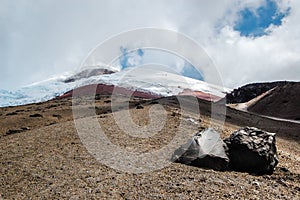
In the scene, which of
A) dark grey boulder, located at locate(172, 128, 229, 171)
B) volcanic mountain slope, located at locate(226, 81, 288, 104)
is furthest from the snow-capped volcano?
dark grey boulder, located at locate(172, 128, 229, 171)

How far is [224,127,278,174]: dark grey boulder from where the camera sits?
362 inches

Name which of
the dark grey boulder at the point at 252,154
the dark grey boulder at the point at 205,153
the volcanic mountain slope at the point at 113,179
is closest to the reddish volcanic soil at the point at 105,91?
the volcanic mountain slope at the point at 113,179

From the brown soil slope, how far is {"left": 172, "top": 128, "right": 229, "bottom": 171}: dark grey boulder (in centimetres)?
→ 3469

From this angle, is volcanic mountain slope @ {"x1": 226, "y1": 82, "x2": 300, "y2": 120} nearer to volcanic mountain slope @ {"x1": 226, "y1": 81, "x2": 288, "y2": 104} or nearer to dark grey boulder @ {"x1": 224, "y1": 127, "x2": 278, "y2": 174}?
volcanic mountain slope @ {"x1": 226, "y1": 81, "x2": 288, "y2": 104}

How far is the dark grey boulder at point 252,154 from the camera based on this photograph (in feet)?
30.1

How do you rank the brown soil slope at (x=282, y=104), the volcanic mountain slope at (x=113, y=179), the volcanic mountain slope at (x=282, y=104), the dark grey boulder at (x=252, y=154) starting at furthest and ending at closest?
the brown soil slope at (x=282, y=104) → the volcanic mountain slope at (x=282, y=104) → the dark grey boulder at (x=252, y=154) → the volcanic mountain slope at (x=113, y=179)

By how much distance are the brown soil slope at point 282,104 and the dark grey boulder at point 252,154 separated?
111 ft

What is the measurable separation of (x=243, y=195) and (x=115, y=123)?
8644 mm

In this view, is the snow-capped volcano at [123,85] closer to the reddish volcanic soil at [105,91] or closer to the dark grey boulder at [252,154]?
the reddish volcanic soil at [105,91]

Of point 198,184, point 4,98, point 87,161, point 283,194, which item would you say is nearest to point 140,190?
point 198,184

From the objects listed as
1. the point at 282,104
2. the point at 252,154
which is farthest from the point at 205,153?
the point at 282,104

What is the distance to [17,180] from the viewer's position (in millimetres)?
8336

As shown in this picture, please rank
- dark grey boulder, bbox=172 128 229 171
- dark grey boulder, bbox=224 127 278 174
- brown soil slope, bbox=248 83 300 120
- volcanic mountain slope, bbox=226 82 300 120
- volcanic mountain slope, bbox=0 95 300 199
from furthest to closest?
brown soil slope, bbox=248 83 300 120 → volcanic mountain slope, bbox=226 82 300 120 → dark grey boulder, bbox=224 127 278 174 → dark grey boulder, bbox=172 128 229 171 → volcanic mountain slope, bbox=0 95 300 199

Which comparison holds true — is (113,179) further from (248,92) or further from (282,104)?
(248,92)
